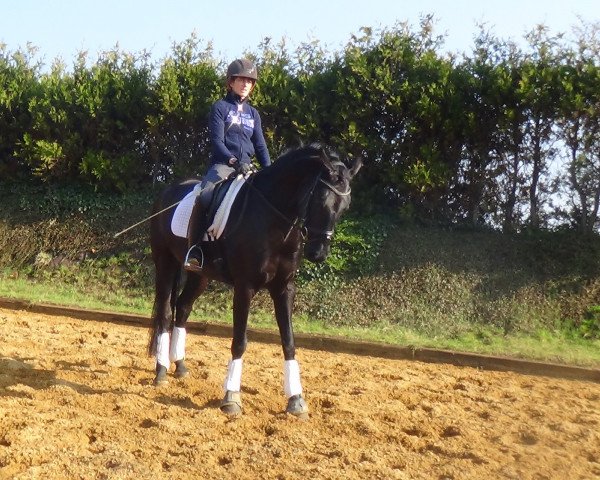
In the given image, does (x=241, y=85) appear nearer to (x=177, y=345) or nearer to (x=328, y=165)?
(x=328, y=165)

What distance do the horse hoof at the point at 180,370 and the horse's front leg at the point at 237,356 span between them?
139 centimetres

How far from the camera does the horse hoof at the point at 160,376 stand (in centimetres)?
728

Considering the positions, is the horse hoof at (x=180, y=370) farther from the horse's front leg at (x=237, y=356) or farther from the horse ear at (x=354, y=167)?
the horse ear at (x=354, y=167)

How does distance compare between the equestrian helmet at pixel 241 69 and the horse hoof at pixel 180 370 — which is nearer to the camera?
the equestrian helmet at pixel 241 69

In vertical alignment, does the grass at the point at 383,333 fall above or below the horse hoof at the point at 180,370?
above

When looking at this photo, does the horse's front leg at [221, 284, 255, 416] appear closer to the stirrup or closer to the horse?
the horse

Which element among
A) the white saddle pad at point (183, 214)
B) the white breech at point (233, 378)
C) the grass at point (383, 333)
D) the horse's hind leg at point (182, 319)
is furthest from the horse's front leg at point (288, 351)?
the grass at point (383, 333)

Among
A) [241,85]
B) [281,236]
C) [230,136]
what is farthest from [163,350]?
[241,85]

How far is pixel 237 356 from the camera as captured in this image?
21.4 ft

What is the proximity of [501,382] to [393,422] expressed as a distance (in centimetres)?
252

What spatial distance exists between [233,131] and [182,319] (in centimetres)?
222

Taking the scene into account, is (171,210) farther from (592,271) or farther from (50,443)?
(592,271)

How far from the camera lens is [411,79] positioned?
43.1ft

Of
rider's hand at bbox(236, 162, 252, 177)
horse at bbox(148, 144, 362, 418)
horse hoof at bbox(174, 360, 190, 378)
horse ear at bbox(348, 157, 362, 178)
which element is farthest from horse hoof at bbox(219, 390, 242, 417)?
horse ear at bbox(348, 157, 362, 178)
